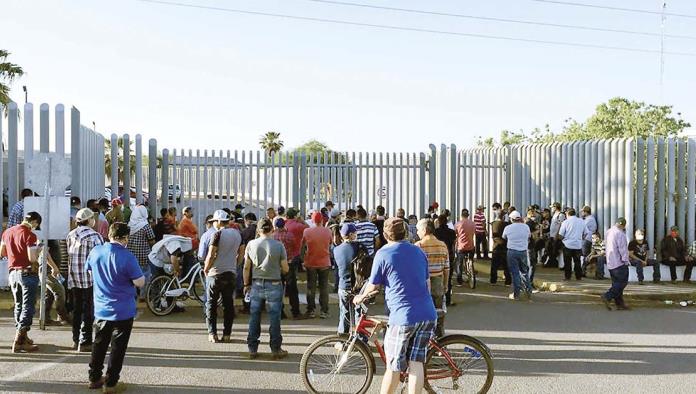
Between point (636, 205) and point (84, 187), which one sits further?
point (636, 205)

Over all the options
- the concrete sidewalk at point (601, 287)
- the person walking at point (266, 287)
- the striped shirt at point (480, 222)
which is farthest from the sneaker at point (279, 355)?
the striped shirt at point (480, 222)

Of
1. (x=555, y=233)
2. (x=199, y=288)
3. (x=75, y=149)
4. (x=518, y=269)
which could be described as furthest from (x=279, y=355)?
(x=555, y=233)

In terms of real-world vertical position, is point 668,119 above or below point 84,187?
above

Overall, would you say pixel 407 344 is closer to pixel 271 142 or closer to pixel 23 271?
pixel 23 271

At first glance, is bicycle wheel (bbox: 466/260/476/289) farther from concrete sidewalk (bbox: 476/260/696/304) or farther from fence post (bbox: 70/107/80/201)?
fence post (bbox: 70/107/80/201)

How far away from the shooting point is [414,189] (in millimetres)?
21422

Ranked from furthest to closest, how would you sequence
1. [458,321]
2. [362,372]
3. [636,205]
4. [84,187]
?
1. [636,205]
2. [84,187]
3. [458,321]
4. [362,372]

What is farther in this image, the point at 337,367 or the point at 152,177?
the point at 152,177

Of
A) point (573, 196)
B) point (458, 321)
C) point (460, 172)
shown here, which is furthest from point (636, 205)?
point (458, 321)

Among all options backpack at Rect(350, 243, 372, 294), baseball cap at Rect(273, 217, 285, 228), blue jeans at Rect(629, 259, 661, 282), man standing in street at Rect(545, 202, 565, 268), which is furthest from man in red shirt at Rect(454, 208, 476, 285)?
backpack at Rect(350, 243, 372, 294)

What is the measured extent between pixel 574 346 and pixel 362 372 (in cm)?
427

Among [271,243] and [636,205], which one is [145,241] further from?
[636,205]

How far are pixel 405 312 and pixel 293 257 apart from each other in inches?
277

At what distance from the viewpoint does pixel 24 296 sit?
980cm
